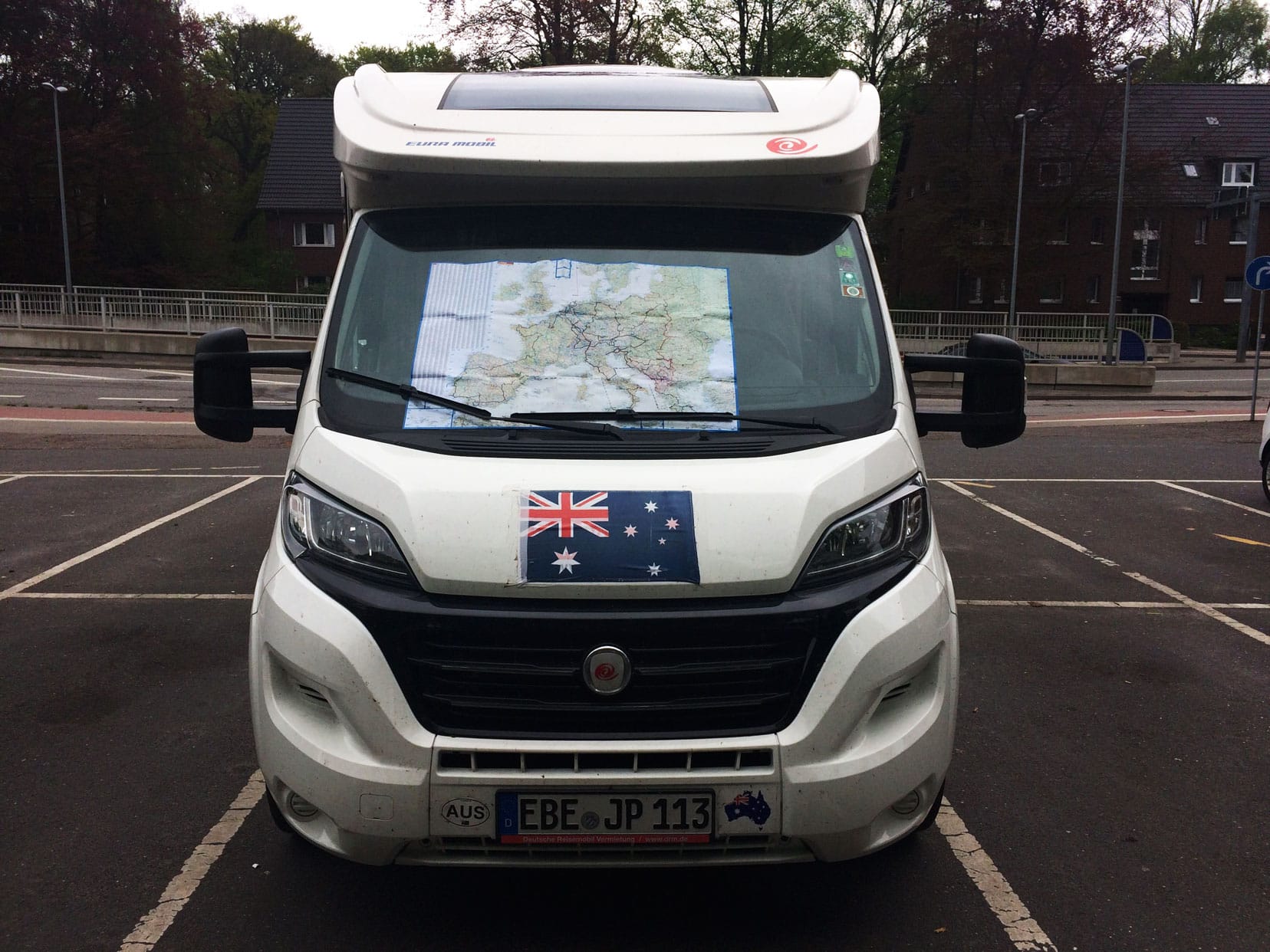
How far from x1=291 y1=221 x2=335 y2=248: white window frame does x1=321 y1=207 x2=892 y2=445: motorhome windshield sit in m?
56.7

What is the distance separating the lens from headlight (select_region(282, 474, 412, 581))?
116 inches

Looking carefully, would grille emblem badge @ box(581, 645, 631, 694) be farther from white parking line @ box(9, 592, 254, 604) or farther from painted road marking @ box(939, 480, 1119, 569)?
painted road marking @ box(939, 480, 1119, 569)

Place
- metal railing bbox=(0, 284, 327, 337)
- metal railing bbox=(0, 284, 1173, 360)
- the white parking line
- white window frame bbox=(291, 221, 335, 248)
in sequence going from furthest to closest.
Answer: white window frame bbox=(291, 221, 335, 248)
metal railing bbox=(0, 284, 327, 337)
metal railing bbox=(0, 284, 1173, 360)
the white parking line

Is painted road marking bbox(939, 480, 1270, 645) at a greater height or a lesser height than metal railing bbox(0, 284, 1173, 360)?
lesser

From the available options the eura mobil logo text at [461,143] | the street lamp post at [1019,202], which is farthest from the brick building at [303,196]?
the eura mobil logo text at [461,143]

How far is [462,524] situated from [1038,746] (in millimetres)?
3014

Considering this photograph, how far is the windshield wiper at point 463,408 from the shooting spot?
3.19 meters

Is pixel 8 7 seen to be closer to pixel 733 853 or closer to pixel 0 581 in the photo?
pixel 0 581

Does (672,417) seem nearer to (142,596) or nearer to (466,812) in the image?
(466,812)

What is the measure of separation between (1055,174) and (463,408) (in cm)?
4855

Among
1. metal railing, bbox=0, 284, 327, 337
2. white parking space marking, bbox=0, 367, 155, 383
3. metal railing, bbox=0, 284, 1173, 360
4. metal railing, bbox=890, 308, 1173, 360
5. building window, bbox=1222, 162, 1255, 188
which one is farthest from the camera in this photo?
building window, bbox=1222, 162, 1255, 188

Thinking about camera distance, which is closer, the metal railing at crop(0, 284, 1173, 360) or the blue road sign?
the blue road sign

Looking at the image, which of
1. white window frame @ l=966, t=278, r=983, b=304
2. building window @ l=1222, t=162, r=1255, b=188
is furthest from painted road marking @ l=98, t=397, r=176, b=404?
building window @ l=1222, t=162, r=1255, b=188

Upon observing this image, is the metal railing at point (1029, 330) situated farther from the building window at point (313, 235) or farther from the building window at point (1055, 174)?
the building window at point (313, 235)
